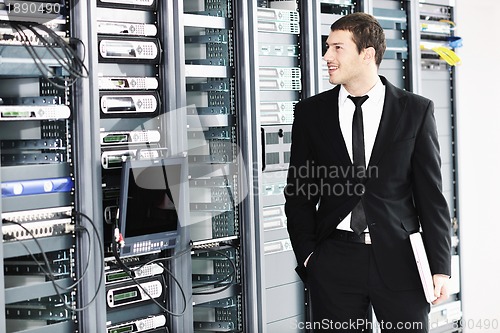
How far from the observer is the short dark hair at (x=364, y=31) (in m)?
3.35

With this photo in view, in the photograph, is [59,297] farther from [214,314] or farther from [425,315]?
[425,315]

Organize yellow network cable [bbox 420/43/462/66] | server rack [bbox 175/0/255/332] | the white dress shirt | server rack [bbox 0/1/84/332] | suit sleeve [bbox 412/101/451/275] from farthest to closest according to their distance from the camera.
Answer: yellow network cable [bbox 420/43/462/66] → server rack [bbox 175/0/255/332] → the white dress shirt → suit sleeve [bbox 412/101/451/275] → server rack [bbox 0/1/84/332]

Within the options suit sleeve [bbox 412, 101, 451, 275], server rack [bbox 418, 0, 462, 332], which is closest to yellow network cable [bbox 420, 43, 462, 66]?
server rack [bbox 418, 0, 462, 332]

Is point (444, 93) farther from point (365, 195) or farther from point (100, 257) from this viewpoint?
point (100, 257)

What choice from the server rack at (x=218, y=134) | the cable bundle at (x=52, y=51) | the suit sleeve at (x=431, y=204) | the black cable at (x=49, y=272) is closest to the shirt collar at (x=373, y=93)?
the suit sleeve at (x=431, y=204)

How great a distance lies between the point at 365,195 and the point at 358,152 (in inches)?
6.5

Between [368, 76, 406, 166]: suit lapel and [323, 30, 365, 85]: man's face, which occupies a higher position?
[323, 30, 365, 85]: man's face

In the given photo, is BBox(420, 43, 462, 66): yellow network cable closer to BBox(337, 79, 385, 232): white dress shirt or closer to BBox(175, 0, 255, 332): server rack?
BBox(175, 0, 255, 332): server rack

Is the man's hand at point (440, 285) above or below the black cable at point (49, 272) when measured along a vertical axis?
below

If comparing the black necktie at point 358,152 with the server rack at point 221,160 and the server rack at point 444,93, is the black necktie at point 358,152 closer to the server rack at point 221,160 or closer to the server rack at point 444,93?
the server rack at point 221,160

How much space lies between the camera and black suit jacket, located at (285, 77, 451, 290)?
3164 millimetres

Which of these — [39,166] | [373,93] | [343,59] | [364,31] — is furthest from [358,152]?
[39,166]

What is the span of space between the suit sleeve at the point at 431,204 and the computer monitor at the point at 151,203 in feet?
3.14

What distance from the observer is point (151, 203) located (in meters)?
3.45
